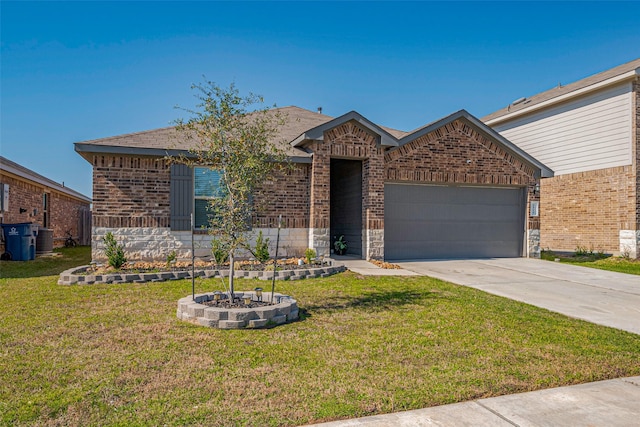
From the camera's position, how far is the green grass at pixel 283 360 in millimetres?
3334

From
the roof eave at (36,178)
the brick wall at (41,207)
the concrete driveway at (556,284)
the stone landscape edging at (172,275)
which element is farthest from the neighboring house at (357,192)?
the brick wall at (41,207)

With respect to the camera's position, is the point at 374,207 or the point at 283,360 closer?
the point at 283,360

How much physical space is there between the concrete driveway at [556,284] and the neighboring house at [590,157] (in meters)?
4.04

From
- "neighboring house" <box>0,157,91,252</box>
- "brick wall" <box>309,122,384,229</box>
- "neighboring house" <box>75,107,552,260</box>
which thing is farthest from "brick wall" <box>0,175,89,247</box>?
"brick wall" <box>309,122,384,229</box>

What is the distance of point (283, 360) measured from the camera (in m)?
4.38

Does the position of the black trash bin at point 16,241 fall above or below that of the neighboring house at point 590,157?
below

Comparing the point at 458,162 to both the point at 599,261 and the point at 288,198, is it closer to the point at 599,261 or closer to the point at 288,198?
the point at 288,198

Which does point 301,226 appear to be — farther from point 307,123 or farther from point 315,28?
point 315,28

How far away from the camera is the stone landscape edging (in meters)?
8.49

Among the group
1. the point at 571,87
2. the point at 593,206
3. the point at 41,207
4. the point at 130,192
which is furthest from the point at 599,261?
the point at 41,207

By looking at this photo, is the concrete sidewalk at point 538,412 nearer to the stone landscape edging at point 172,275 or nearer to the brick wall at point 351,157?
the stone landscape edging at point 172,275

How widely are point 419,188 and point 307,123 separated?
4.21 m

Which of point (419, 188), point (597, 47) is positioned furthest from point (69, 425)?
point (597, 47)

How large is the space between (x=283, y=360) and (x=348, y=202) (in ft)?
32.9
